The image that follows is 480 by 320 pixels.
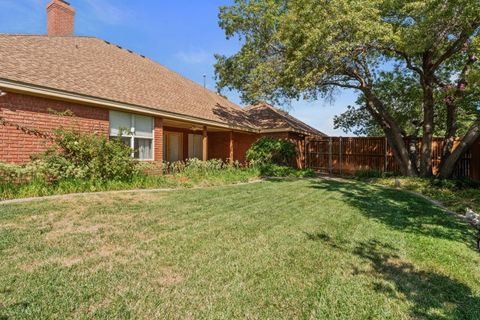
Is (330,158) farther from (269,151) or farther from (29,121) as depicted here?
(29,121)

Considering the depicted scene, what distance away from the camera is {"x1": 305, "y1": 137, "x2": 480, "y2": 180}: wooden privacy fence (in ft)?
50.7

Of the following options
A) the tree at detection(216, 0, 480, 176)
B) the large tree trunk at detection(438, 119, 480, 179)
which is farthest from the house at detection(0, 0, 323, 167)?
the large tree trunk at detection(438, 119, 480, 179)

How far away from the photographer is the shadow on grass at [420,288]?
8.15 ft

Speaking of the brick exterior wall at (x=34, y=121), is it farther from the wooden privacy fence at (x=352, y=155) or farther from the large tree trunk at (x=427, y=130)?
the large tree trunk at (x=427, y=130)

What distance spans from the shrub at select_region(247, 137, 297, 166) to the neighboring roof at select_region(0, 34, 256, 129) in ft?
6.09

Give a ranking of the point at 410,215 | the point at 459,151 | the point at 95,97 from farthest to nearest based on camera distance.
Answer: the point at 459,151, the point at 95,97, the point at 410,215

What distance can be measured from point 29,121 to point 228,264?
7.41 m

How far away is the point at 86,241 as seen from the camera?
382 centimetres

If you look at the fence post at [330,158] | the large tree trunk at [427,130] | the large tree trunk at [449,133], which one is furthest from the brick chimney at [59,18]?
the large tree trunk at [449,133]

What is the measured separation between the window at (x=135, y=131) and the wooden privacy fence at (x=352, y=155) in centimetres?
1131

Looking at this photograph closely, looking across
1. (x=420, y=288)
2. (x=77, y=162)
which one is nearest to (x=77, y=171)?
(x=77, y=162)

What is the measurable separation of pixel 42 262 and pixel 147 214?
230 cm

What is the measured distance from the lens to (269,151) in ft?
46.7

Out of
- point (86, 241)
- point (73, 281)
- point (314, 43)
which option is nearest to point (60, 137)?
point (86, 241)
